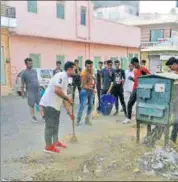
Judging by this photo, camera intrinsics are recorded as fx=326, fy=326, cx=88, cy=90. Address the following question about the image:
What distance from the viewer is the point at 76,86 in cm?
1035

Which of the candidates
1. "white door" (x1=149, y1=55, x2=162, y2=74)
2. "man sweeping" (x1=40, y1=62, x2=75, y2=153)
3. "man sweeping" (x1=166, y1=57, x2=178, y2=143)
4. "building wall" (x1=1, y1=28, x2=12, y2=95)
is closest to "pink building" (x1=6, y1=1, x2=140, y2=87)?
"building wall" (x1=1, y1=28, x2=12, y2=95)

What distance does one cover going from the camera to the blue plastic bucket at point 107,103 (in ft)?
28.5

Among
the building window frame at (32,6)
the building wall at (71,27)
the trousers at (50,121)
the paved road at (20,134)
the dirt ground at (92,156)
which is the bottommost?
the paved road at (20,134)

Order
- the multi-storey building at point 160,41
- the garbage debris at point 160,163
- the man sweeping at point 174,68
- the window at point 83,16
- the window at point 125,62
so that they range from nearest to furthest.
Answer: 1. the garbage debris at point 160,163
2. the man sweeping at point 174,68
3. the multi-storey building at point 160,41
4. the window at point 83,16
5. the window at point 125,62

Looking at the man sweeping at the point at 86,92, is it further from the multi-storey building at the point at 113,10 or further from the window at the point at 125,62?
the multi-storey building at the point at 113,10

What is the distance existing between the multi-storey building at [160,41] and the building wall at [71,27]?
6.81ft

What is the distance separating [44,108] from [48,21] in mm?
14458

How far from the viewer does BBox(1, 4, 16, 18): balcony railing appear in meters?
15.2

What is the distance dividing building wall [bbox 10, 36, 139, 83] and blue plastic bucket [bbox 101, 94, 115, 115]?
8.29 m

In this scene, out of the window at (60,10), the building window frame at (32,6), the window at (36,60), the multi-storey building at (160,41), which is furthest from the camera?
the window at (60,10)

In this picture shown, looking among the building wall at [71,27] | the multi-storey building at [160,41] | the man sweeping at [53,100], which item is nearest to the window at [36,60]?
the building wall at [71,27]

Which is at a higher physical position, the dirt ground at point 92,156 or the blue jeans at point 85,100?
the blue jeans at point 85,100

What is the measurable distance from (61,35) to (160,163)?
16321mm


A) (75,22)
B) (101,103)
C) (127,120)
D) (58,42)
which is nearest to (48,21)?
(58,42)
